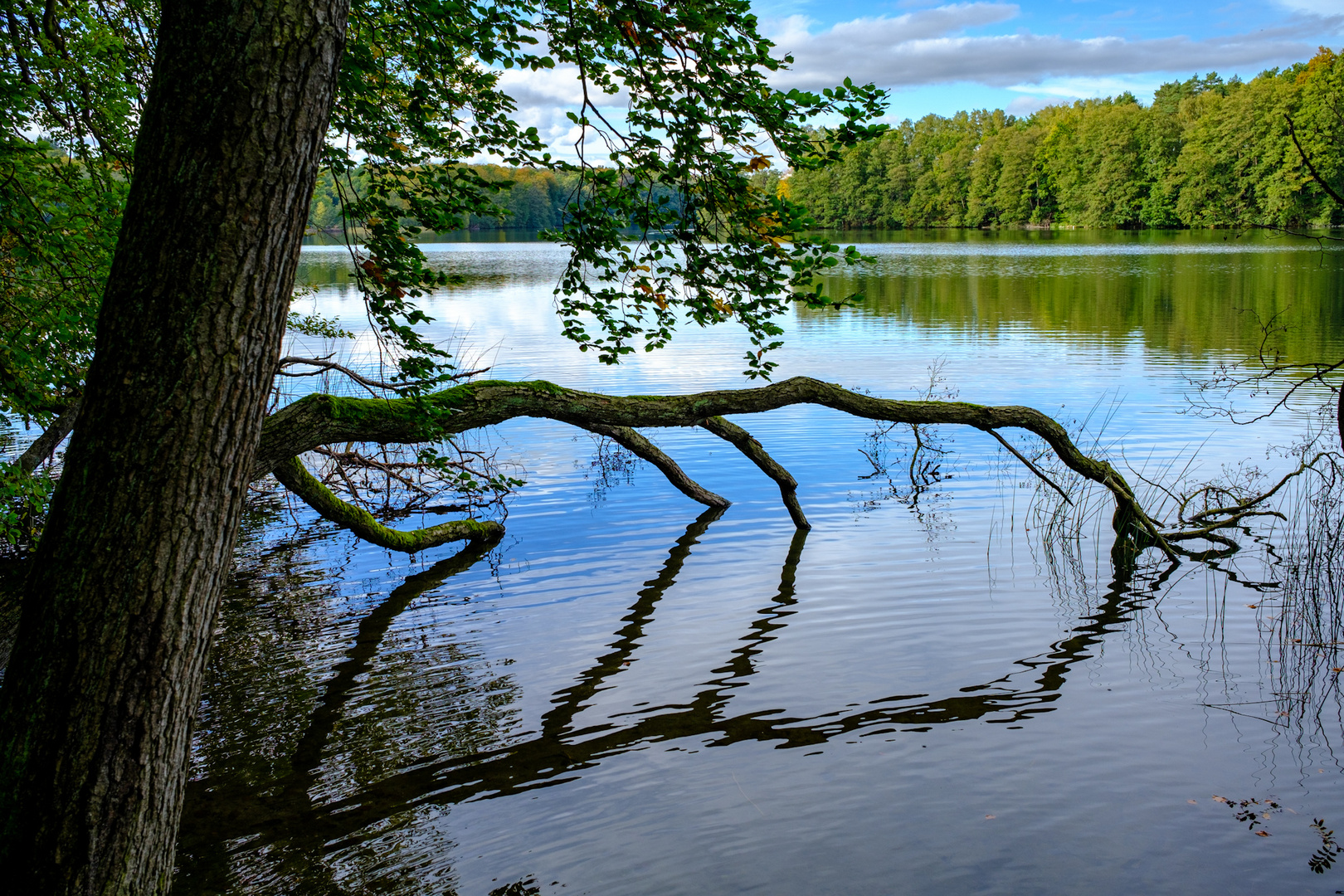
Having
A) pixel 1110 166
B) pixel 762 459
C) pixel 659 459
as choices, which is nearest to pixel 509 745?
pixel 659 459

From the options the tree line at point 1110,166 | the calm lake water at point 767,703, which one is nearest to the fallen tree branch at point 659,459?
the calm lake water at point 767,703

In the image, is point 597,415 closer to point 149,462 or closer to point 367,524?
point 367,524

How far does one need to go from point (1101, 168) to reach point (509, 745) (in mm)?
101951

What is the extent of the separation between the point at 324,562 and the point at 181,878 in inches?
230

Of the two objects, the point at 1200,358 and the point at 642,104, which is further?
the point at 1200,358

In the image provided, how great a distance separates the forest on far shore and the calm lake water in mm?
42560

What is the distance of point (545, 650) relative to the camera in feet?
24.7

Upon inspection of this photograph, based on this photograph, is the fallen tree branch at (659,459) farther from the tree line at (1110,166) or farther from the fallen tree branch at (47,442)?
the tree line at (1110,166)

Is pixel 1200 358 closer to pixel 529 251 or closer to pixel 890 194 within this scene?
pixel 529 251

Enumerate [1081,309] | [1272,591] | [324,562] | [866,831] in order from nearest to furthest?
[866,831] → [1272,591] → [324,562] → [1081,309]

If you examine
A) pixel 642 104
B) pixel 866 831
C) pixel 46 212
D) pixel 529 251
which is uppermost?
pixel 529 251

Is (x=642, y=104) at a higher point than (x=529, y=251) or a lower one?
lower

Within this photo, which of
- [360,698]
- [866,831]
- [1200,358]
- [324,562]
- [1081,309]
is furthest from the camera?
[1081,309]

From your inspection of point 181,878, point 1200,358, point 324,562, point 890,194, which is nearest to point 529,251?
point 890,194
